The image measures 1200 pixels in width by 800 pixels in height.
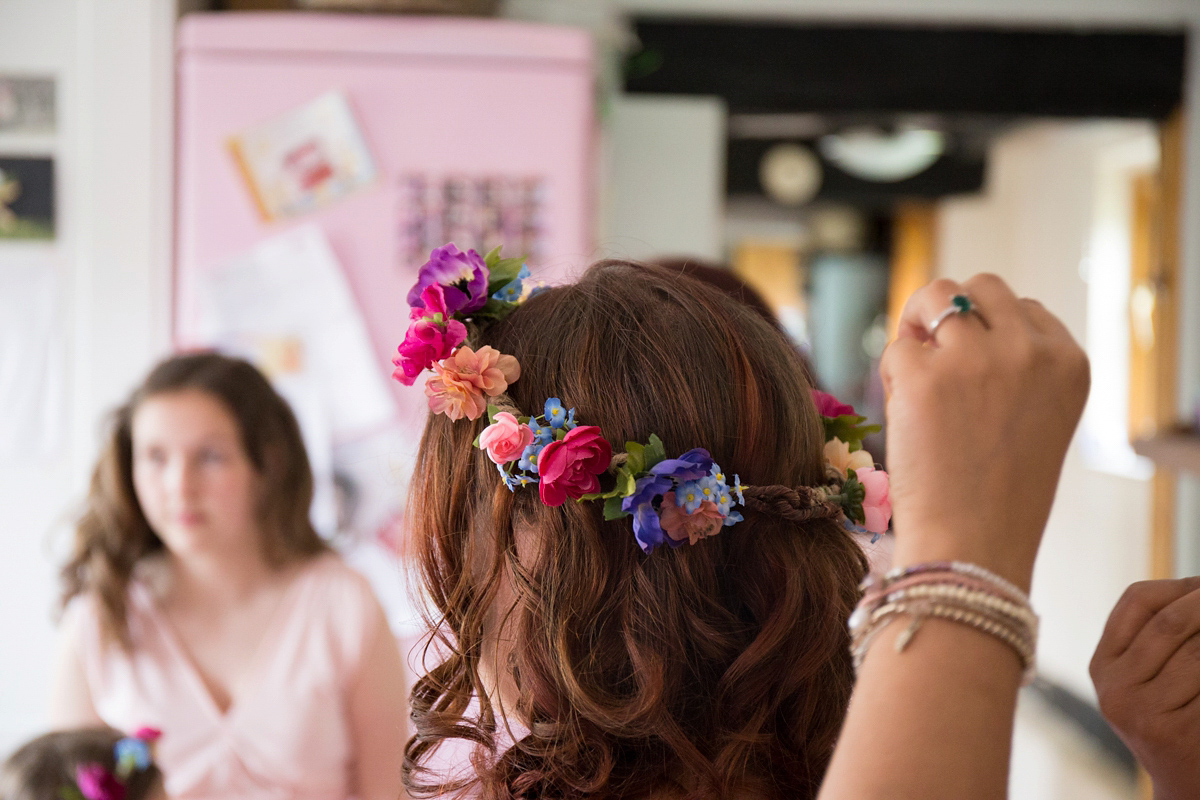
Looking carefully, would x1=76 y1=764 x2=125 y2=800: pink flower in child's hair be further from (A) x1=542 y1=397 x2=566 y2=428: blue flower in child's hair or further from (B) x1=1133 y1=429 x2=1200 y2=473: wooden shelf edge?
(B) x1=1133 y1=429 x2=1200 y2=473: wooden shelf edge

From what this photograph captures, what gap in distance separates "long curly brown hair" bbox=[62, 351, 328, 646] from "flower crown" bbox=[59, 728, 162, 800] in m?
0.32

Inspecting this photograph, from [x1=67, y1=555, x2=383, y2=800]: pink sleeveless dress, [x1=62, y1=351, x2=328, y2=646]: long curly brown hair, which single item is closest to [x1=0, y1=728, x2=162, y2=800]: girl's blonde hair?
[x1=67, y1=555, x2=383, y2=800]: pink sleeveless dress

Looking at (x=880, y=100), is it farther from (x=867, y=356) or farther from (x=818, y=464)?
(x=867, y=356)

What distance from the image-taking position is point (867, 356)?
29.2ft

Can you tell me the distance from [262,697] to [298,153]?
104cm

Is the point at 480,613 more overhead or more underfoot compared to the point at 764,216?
more underfoot

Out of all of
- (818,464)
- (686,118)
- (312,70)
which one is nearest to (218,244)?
(312,70)

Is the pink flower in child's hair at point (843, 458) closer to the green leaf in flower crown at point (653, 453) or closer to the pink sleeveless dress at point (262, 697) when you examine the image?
the green leaf in flower crown at point (653, 453)

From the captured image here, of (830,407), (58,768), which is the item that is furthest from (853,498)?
(58,768)

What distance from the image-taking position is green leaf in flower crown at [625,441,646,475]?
64 centimetres

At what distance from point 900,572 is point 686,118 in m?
2.51

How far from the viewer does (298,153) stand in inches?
77.2

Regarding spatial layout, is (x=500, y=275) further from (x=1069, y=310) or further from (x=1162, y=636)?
(x=1069, y=310)

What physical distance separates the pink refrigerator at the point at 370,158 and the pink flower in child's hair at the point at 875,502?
1.28 metres
